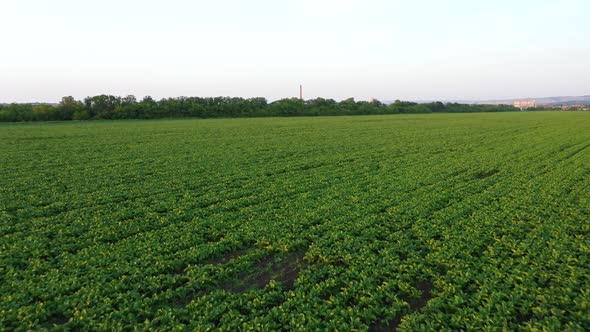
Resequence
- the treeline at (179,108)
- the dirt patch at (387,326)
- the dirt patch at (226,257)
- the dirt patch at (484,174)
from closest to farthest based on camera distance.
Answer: the dirt patch at (387,326) → the dirt patch at (226,257) → the dirt patch at (484,174) → the treeline at (179,108)

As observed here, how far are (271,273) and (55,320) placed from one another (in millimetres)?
3856

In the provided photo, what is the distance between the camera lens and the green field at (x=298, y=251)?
18.6ft

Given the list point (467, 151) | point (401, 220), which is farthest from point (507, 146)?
point (401, 220)

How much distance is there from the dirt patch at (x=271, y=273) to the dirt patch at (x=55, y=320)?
2.67 m

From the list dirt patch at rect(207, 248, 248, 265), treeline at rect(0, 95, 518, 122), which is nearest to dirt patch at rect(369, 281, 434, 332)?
dirt patch at rect(207, 248, 248, 265)

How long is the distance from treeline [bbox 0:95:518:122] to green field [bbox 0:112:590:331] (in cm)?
7321

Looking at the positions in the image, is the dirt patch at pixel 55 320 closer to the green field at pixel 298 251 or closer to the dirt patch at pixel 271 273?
the green field at pixel 298 251

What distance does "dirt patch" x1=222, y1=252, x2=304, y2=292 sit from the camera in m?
6.72

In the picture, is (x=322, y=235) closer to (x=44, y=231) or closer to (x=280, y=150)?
(x=44, y=231)

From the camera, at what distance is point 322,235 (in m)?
8.92

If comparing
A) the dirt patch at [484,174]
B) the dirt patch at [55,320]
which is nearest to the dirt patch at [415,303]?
the dirt patch at [55,320]

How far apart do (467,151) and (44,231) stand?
79.1ft

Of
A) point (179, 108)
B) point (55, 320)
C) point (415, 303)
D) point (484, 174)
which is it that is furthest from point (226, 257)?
point (179, 108)

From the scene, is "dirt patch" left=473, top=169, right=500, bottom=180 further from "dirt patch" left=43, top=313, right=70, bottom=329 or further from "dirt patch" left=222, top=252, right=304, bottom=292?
"dirt patch" left=43, top=313, right=70, bottom=329
